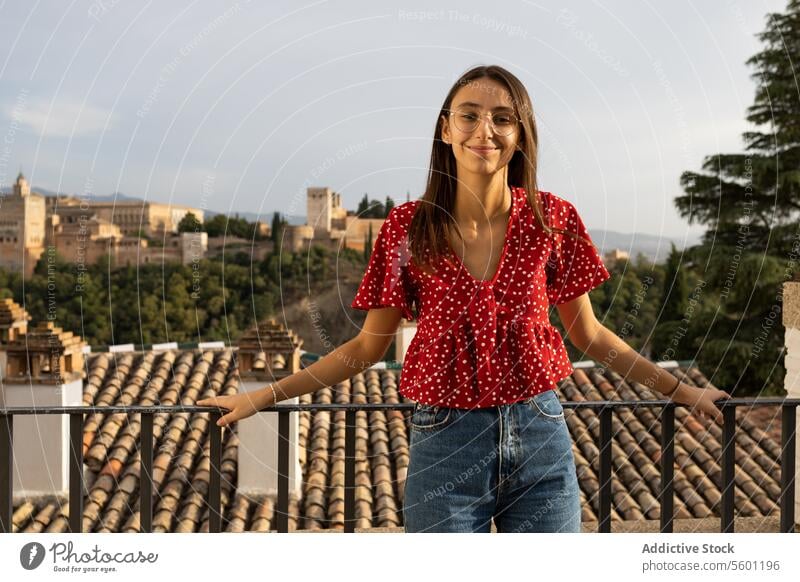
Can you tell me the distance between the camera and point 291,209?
2.57 m

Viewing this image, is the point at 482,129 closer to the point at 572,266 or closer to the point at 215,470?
the point at 572,266

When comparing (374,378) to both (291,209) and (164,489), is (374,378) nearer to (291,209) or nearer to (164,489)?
(164,489)

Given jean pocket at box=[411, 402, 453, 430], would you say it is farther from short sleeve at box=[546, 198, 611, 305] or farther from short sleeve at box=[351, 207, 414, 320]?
short sleeve at box=[546, 198, 611, 305]

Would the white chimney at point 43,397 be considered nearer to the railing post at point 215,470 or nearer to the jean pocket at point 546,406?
the railing post at point 215,470

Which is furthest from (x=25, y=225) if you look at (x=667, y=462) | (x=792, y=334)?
(x=792, y=334)

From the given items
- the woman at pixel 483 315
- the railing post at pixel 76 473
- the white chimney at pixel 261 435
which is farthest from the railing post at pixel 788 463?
the white chimney at pixel 261 435

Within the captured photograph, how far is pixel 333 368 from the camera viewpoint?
6.64ft

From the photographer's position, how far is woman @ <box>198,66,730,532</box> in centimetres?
179

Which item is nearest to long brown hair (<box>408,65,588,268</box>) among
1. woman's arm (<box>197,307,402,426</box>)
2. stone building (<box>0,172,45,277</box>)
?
woman's arm (<box>197,307,402,426</box>)

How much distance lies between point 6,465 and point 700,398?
186cm

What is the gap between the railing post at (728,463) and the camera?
2412 mm
